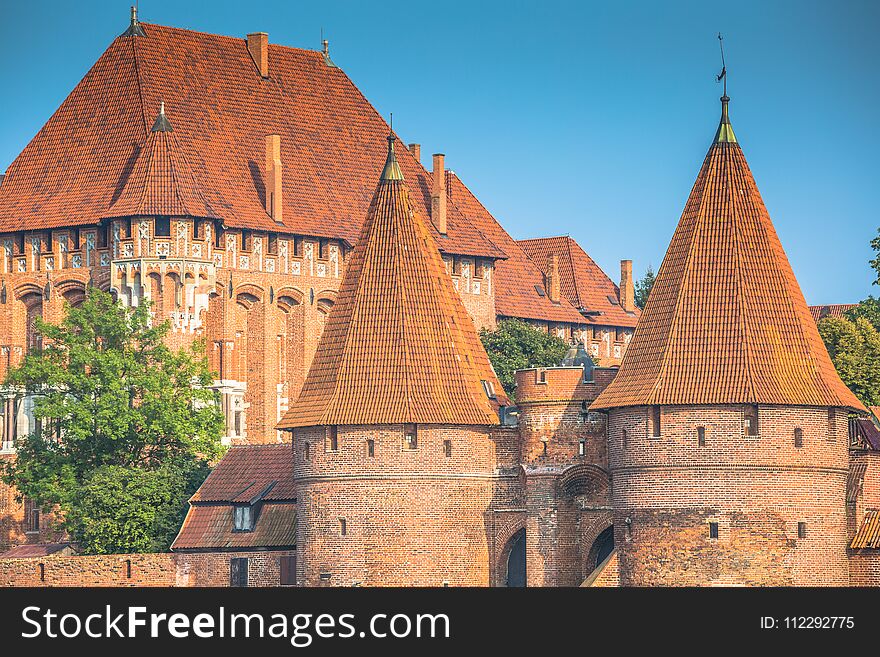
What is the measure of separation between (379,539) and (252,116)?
35.7 meters

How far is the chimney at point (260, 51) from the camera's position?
118625mm

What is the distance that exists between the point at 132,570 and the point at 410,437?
10.9 meters

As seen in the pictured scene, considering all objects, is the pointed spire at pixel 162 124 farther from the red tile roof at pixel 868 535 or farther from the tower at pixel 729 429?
the red tile roof at pixel 868 535

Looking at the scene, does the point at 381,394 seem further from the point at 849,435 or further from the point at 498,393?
the point at 849,435

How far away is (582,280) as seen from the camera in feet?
444

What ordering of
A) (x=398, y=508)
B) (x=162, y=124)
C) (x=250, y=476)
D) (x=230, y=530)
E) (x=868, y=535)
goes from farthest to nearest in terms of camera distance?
(x=162, y=124), (x=250, y=476), (x=230, y=530), (x=398, y=508), (x=868, y=535)

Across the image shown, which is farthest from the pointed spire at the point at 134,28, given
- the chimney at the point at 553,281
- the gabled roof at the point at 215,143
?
the chimney at the point at 553,281

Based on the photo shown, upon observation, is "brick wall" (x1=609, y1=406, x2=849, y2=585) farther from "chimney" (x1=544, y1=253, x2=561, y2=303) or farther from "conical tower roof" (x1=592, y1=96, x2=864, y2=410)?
"chimney" (x1=544, y1=253, x2=561, y2=303)

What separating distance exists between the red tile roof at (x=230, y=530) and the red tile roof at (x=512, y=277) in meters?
32.9

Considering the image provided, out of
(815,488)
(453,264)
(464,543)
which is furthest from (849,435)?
(453,264)

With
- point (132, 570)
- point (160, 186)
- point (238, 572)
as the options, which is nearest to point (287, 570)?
point (238, 572)

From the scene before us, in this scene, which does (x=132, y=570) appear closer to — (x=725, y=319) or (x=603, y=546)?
(x=603, y=546)

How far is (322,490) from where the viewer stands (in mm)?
84500

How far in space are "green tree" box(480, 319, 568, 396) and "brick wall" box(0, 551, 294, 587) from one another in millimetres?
23091
